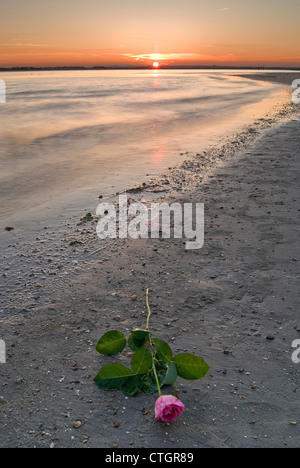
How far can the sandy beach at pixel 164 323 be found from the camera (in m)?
2.19

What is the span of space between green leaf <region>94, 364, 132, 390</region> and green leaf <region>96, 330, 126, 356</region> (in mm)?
252

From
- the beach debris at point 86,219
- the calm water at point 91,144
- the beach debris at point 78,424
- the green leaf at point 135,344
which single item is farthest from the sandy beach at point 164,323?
the calm water at point 91,144

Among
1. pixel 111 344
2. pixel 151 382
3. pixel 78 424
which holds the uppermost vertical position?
pixel 111 344

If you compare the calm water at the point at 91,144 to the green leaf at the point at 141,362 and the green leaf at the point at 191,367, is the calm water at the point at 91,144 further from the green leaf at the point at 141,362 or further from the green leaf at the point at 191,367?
the green leaf at the point at 191,367

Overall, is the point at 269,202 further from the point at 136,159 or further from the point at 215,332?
the point at 136,159

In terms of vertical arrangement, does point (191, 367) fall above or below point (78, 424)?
above

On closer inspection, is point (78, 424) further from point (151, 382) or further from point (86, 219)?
point (86, 219)

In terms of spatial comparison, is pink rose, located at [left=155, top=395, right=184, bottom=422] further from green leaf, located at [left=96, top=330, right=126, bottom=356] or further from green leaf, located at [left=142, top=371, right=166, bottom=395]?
green leaf, located at [left=96, top=330, right=126, bottom=356]

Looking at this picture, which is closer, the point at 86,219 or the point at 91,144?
the point at 86,219

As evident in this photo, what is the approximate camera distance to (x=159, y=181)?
7004mm

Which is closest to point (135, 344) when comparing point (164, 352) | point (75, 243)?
point (164, 352)

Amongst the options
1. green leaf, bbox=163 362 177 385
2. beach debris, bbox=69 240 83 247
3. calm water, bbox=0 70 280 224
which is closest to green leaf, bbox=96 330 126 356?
green leaf, bbox=163 362 177 385

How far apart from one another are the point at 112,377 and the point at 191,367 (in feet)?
1.58

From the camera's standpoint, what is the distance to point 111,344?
2.60 meters
